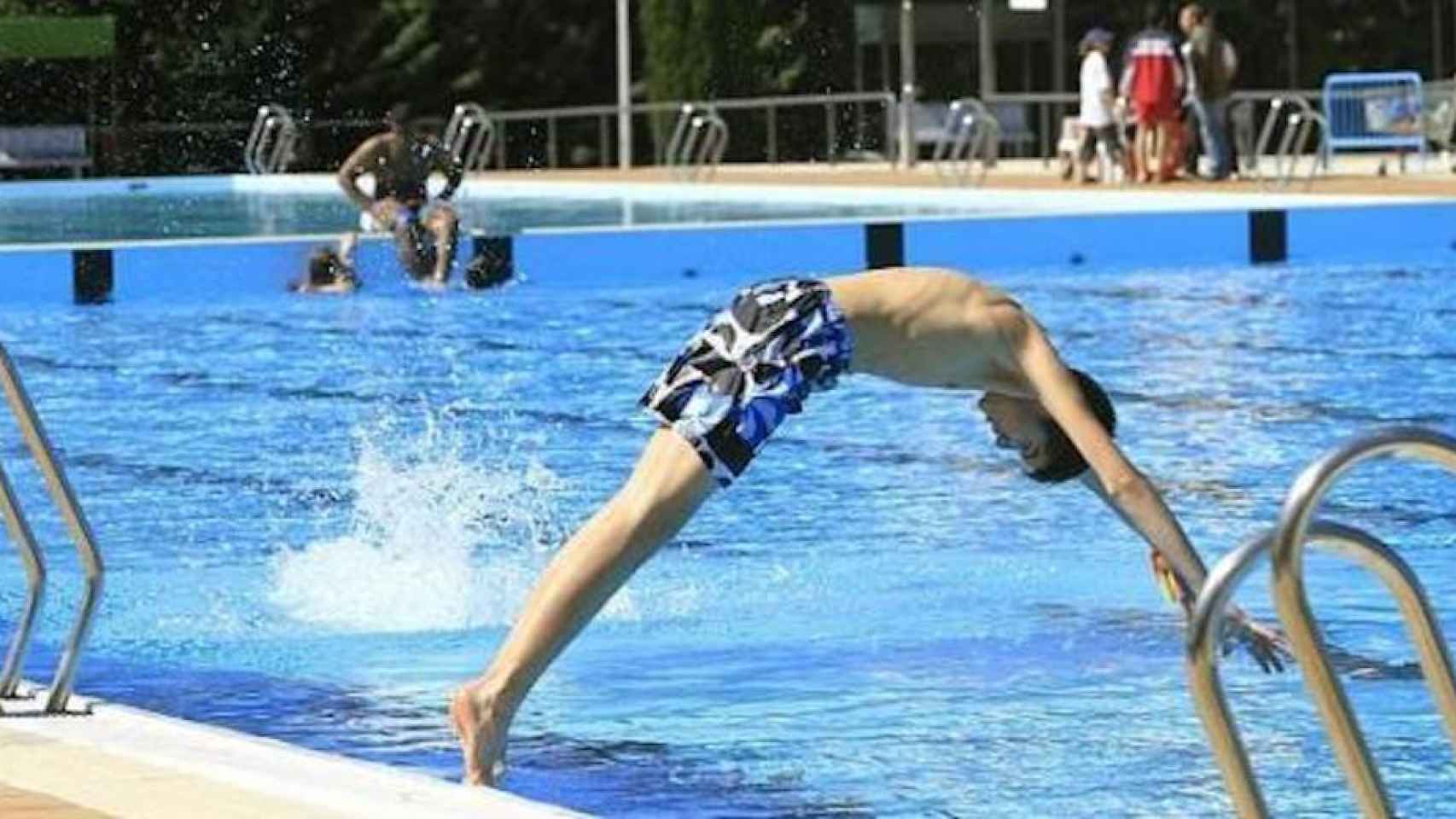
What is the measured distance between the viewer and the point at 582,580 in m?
5.48

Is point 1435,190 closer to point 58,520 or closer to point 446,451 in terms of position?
point 446,451

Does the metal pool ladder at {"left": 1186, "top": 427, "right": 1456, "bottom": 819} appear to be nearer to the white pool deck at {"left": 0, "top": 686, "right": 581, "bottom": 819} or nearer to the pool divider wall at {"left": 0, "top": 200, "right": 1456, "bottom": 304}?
the white pool deck at {"left": 0, "top": 686, "right": 581, "bottom": 819}

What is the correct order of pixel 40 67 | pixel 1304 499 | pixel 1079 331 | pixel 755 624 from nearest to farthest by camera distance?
pixel 1304 499
pixel 755 624
pixel 1079 331
pixel 40 67

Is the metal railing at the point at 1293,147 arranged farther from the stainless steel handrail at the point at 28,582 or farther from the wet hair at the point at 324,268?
the stainless steel handrail at the point at 28,582

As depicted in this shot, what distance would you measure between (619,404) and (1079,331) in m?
3.45

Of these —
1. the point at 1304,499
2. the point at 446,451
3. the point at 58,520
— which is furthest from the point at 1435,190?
the point at 1304,499

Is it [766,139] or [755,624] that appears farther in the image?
[766,139]

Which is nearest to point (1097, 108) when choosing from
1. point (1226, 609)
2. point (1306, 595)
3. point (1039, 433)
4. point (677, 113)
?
point (677, 113)

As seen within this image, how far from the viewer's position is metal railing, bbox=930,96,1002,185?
96.1 feet

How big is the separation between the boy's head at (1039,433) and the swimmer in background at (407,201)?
14267 mm

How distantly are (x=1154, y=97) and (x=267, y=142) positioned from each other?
11.4m

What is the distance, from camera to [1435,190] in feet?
78.8

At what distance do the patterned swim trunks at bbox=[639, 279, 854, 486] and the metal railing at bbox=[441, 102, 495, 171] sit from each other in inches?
1038

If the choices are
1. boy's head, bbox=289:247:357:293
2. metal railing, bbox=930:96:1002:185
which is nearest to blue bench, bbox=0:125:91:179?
metal railing, bbox=930:96:1002:185
